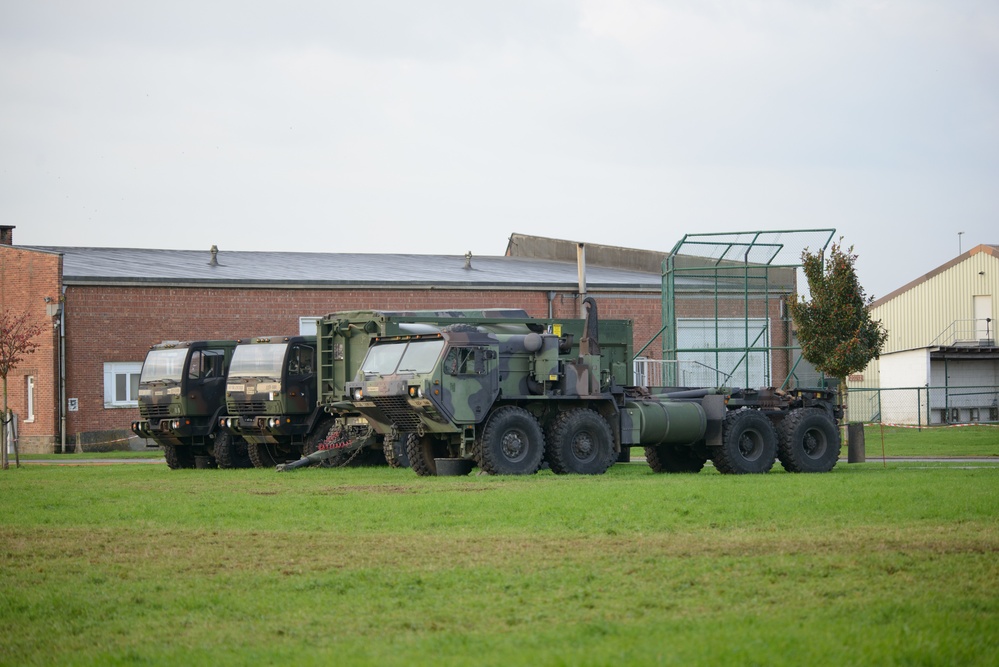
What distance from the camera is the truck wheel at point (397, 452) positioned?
75.3 ft

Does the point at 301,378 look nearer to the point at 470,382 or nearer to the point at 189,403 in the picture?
the point at 189,403

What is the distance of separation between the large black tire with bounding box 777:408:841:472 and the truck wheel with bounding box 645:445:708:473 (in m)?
1.54

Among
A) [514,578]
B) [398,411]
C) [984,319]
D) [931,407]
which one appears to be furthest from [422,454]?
[984,319]

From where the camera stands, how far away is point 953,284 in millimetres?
56094

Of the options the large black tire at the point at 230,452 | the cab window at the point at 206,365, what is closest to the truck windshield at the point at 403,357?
the large black tire at the point at 230,452

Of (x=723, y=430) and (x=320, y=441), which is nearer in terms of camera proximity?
(x=723, y=430)

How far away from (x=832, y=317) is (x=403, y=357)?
41.5 ft

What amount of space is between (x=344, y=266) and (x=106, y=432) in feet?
34.0

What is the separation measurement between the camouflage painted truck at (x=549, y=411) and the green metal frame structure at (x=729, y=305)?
19.6 feet

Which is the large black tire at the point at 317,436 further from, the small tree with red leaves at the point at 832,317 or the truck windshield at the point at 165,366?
the small tree with red leaves at the point at 832,317

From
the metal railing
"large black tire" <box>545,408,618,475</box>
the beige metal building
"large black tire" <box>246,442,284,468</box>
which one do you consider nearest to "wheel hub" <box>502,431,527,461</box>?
"large black tire" <box>545,408,618,475</box>

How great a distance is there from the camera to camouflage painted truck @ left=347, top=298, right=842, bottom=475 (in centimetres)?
2092

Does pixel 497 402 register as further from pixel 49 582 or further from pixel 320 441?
pixel 49 582

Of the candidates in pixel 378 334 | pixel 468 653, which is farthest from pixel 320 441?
pixel 468 653
